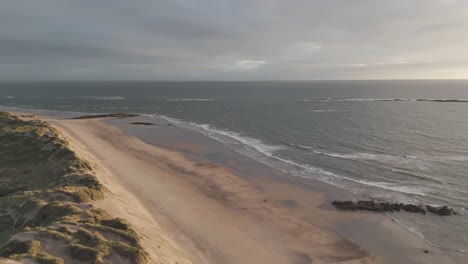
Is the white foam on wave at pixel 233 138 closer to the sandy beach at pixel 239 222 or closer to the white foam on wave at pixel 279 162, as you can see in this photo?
the white foam on wave at pixel 279 162

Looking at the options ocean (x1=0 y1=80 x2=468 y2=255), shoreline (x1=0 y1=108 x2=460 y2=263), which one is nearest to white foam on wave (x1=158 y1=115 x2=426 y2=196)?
ocean (x1=0 y1=80 x2=468 y2=255)

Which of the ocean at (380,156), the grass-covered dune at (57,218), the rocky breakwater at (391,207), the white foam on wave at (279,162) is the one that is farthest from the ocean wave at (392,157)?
the grass-covered dune at (57,218)

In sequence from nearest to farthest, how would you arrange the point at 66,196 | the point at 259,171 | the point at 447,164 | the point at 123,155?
the point at 66,196 → the point at 259,171 → the point at 447,164 → the point at 123,155

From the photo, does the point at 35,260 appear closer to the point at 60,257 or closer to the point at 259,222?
the point at 60,257

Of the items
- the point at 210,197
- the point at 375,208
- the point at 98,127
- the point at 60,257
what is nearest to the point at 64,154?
the point at 210,197

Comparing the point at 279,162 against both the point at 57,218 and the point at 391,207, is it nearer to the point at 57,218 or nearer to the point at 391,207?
the point at 391,207
